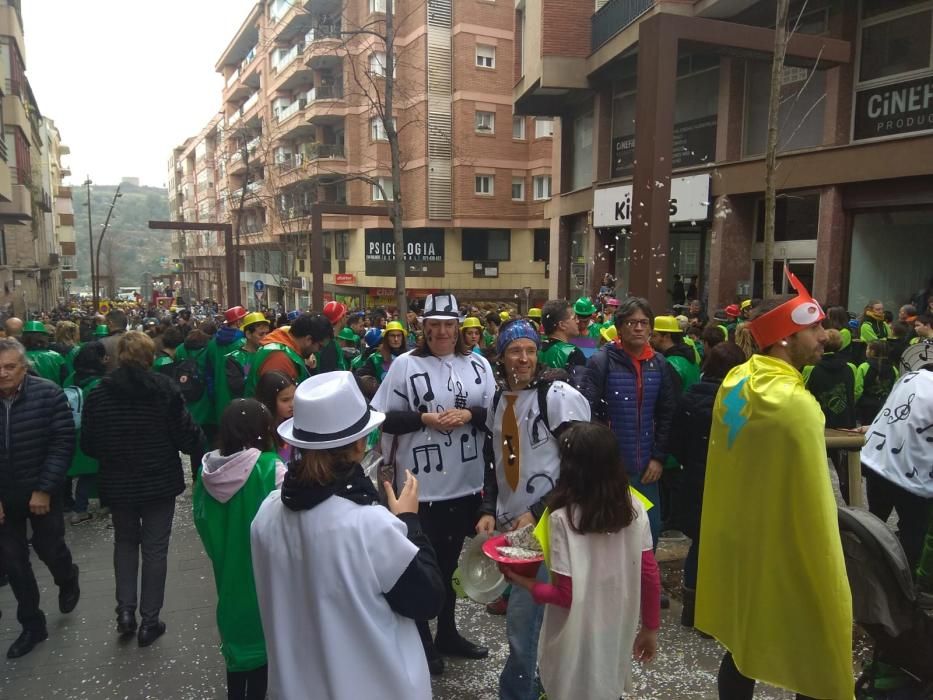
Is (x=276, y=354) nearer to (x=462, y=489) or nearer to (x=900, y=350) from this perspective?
(x=462, y=489)

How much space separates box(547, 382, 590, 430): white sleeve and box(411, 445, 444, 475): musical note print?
2.35ft

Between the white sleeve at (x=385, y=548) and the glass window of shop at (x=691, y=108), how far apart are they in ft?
47.6

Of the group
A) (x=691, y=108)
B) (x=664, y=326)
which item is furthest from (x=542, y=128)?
(x=664, y=326)

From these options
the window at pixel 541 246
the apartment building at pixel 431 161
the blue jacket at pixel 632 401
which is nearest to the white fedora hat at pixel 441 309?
the blue jacket at pixel 632 401

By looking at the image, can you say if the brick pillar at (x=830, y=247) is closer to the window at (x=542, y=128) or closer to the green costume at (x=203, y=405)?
the green costume at (x=203, y=405)

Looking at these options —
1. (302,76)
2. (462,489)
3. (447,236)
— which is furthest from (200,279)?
(462,489)

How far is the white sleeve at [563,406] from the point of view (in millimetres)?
3205

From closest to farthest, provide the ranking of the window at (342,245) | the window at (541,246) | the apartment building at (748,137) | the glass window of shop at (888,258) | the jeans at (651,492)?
the jeans at (651,492)
the apartment building at (748,137)
the glass window of shop at (888,258)
the window at (541,246)
the window at (342,245)

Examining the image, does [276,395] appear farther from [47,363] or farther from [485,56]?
[485,56]

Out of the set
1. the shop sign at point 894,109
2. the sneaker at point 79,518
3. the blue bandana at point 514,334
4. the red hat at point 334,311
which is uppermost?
the shop sign at point 894,109

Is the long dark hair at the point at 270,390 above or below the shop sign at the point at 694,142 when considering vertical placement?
below

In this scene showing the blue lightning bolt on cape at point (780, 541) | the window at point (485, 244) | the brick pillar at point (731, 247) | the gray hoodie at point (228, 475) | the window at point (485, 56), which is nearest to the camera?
the blue lightning bolt on cape at point (780, 541)

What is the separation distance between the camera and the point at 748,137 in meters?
14.6

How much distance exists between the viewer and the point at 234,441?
9.52 ft
